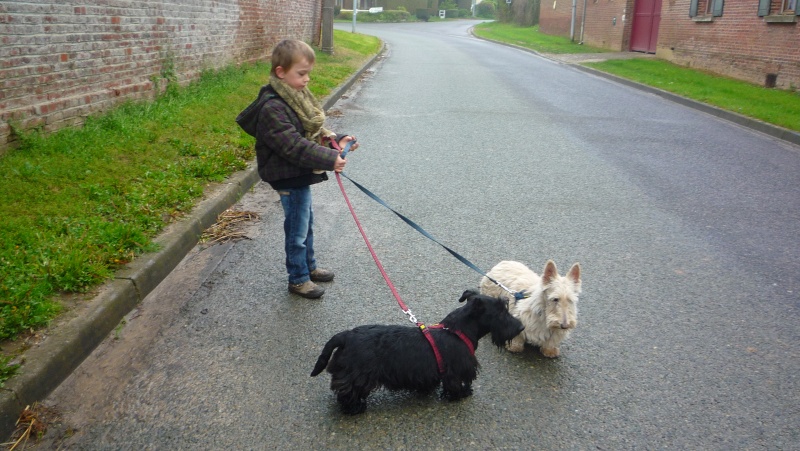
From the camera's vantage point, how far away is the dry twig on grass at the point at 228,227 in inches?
217

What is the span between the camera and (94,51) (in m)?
7.52

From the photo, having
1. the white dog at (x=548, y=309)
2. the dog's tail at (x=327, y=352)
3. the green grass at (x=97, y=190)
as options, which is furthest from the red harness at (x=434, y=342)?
the green grass at (x=97, y=190)

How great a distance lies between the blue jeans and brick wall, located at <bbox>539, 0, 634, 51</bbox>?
82.5 ft

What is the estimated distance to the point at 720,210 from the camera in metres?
6.54

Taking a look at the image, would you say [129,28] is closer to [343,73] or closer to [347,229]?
[347,229]

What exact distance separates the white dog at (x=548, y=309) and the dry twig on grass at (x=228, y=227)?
267cm

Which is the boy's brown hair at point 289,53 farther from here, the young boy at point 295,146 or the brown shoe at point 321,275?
the brown shoe at point 321,275

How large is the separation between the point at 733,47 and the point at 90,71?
1673cm

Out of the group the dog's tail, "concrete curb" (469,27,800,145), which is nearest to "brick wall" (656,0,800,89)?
"concrete curb" (469,27,800,145)

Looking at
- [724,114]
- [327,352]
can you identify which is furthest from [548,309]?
[724,114]

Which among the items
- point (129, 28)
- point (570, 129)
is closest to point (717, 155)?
point (570, 129)

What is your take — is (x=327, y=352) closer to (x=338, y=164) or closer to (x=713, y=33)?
(x=338, y=164)

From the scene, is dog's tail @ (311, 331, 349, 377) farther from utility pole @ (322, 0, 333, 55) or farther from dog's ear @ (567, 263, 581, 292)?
utility pole @ (322, 0, 333, 55)

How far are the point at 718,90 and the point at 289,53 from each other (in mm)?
14375
